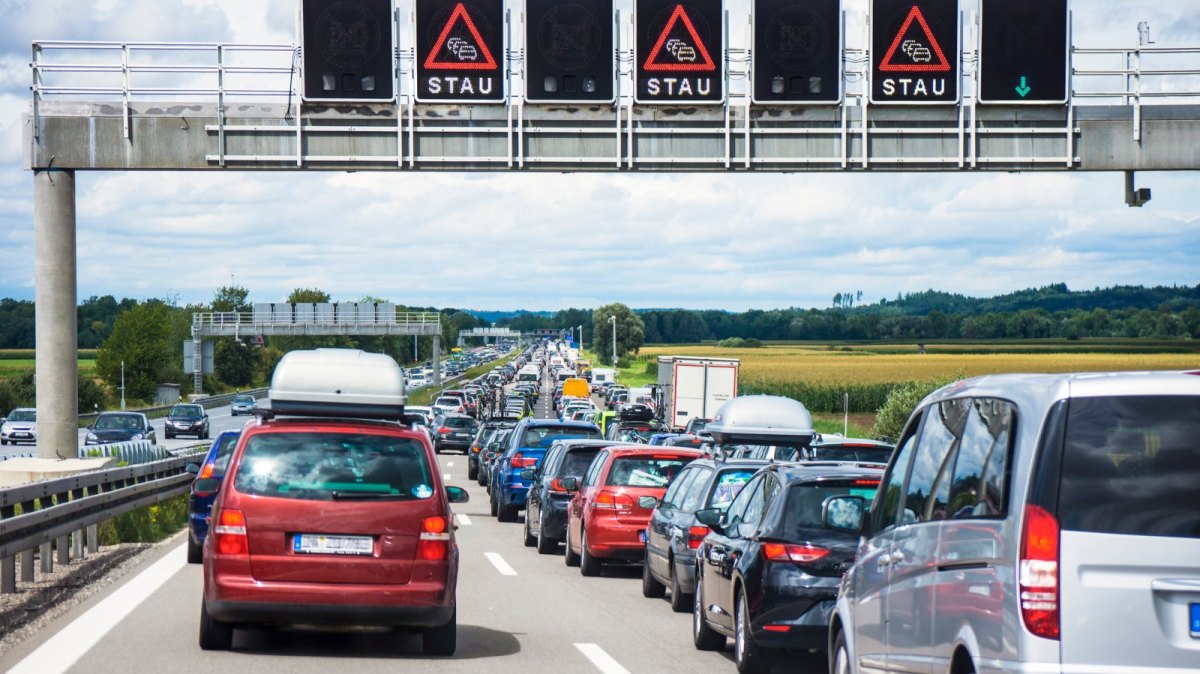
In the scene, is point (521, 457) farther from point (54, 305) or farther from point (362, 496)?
point (362, 496)

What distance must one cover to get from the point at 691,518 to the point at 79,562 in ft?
23.5

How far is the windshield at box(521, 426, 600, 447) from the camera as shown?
→ 28625mm

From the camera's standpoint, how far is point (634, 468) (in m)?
17.7

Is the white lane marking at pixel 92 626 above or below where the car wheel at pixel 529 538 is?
above

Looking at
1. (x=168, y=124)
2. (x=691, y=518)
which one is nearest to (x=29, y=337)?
(x=168, y=124)

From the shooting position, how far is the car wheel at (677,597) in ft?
46.9

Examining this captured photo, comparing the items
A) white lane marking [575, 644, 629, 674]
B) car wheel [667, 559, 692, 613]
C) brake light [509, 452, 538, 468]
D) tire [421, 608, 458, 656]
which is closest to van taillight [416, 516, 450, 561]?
tire [421, 608, 458, 656]

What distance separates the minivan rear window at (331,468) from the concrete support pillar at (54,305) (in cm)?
1568

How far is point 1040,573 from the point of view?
5.34 metres

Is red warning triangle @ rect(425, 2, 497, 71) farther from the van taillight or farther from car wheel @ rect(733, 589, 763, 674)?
car wheel @ rect(733, 589, 763, 674)

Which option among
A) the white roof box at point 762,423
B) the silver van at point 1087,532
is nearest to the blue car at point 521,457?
the white roof box at point 762,423

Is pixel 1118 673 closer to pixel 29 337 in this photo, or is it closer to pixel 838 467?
pixel 838 467

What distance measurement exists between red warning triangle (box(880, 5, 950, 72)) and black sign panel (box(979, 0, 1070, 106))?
26.0 inches

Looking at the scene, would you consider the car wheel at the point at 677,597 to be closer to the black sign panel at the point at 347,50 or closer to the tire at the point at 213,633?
the tire at the point at 213,633
